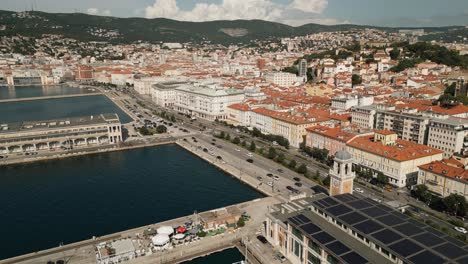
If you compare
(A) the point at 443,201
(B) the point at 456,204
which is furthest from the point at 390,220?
(A) the point at 443,201

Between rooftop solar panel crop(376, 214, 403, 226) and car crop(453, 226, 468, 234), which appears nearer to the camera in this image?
rooftop solar panel crop(376, 214, 403, 226)

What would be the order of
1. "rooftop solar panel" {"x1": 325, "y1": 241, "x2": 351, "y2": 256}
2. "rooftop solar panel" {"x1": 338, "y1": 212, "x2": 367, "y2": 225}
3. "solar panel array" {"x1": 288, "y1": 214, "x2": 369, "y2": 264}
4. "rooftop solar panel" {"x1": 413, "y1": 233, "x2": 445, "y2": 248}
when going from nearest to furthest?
1. "rooftop solar panel" {"x1": 413, "y1": 233, "x2": 445, "y2": 248}
2. "solar panel array" {"x1": 288, "y1": 214, "x2": 369, "y2": 264}
3. "rooftop solar panel" {"x1": 325, "y1": 241, "x2": 351, "y2": 256}
4. "rooftop solar panel" {"x1": 338, "y1": 212, "x2": 367, "y2": 225}

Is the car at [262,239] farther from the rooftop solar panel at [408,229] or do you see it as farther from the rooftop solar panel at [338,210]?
the rooftop solar panel at [408,229]

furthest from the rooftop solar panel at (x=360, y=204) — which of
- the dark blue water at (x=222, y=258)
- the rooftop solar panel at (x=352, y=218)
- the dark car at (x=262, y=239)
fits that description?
the dark blue water at (x=222, y=258)

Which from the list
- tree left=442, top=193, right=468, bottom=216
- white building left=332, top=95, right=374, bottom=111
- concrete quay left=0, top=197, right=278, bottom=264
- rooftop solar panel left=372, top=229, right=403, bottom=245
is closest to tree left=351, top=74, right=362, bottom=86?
white building left=332, top=95, right=374, bottom=111

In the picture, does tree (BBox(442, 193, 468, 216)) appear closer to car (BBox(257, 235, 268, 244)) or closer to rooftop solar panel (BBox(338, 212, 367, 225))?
rooftop solar panel (BBox(338, 212, 367, 225))

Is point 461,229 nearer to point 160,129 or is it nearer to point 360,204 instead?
point 360,204
